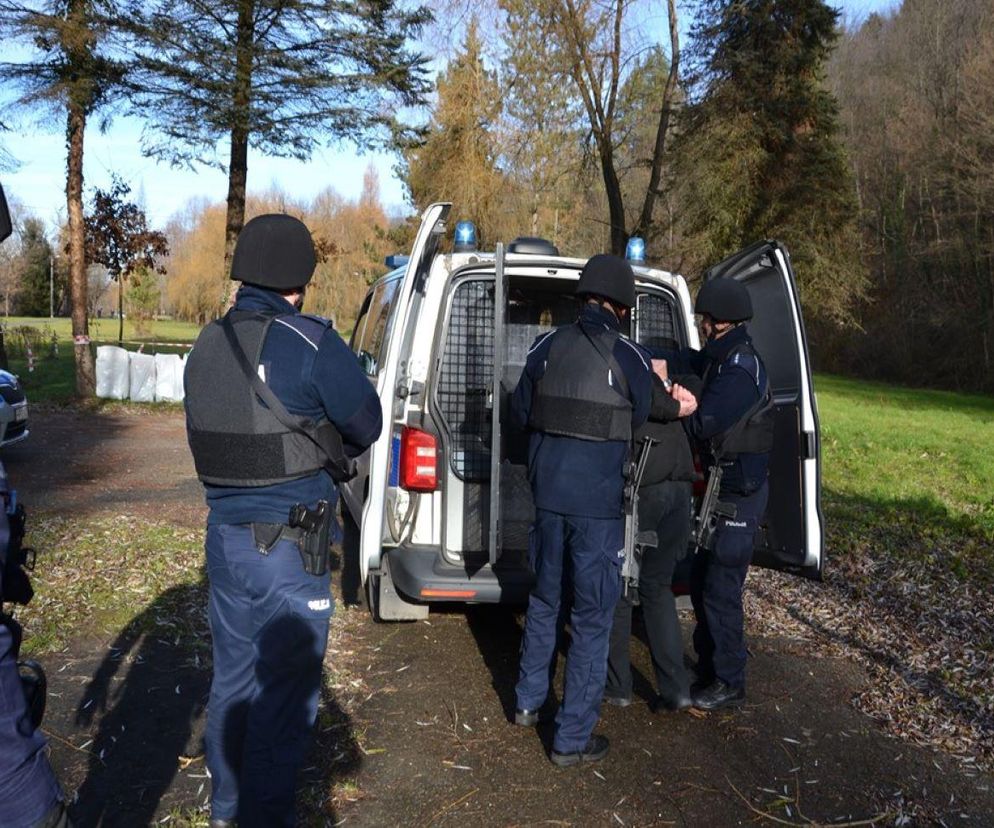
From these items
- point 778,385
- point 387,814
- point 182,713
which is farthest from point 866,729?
point 182,713

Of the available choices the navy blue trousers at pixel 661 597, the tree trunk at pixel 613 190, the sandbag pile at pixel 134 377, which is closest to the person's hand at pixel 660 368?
the navy blue trousers at pixel 661 597

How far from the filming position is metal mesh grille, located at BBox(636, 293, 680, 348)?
5.20 meters

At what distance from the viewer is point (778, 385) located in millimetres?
4895

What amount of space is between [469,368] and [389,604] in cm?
134

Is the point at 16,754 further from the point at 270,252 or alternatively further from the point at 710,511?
the point at 710,511

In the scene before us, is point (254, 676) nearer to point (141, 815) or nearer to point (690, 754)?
point (141, 815)

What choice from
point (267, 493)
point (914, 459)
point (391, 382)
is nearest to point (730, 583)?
point (391, 382)

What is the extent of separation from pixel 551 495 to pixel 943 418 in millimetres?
18347

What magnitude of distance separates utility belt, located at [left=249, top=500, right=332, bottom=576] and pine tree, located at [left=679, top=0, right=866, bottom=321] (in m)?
17.1

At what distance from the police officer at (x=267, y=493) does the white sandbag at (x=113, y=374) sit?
14110 mm

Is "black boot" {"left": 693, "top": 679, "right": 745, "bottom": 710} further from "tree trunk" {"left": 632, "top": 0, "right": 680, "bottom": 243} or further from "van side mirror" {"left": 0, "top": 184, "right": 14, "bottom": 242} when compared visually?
"tree trunk" {"left": 632, "top": 0, "right": 680, "bottom": 243}

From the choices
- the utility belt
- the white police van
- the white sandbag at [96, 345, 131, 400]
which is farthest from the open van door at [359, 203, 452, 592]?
the white sandbag at [96, 345, 131, 400]

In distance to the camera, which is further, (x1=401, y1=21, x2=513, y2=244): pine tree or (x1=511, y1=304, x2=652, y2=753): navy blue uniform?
(x1=401, y1=21, x2=513, y2=244): pine tree

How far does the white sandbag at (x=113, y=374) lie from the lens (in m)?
15.8
